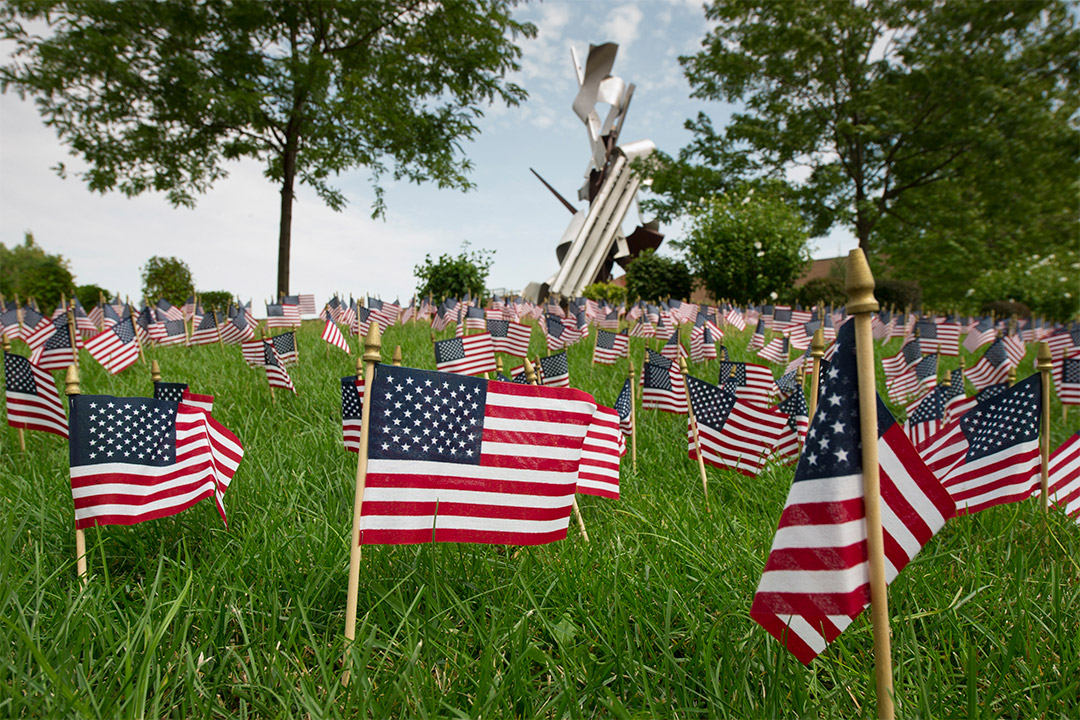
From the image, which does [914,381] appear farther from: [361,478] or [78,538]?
[78,538]

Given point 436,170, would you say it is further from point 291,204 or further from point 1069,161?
point 1069,161

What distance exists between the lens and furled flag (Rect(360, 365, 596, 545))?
79.0 inches

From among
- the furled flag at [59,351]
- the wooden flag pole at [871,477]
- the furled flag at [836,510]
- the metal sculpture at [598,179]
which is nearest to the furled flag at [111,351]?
the furled flag at [59,351]

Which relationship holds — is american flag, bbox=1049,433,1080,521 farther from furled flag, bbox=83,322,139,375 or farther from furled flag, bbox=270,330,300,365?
furled flag, bbox=83,322,139,375

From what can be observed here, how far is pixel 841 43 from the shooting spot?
2598 cm

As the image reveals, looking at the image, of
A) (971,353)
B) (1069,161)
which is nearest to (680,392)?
(971,353)

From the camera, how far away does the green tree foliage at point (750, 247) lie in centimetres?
2538

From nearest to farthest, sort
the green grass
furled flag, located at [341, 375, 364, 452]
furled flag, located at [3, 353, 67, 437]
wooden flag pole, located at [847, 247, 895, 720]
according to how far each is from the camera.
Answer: wooden flag pole, located at [847, 247, 895, 720] → the green grass → furled flag, located at [341, 375, 364, 452] → furled flag, located at [3, 353, 67, 437]

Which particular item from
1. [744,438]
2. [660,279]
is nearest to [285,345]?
[744,438]

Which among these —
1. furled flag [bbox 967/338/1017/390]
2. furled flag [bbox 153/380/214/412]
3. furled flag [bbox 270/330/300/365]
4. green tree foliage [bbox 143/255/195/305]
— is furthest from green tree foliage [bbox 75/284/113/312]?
furled flag [bbox 967/338/1017/390]

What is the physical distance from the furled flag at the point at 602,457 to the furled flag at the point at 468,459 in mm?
934

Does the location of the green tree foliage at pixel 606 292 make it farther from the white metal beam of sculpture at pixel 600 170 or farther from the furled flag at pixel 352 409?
the furled flag at pixel 352 409

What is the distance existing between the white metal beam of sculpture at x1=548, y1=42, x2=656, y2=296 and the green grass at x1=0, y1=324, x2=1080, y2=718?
1235 inches

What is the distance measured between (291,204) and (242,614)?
71.9 feet
